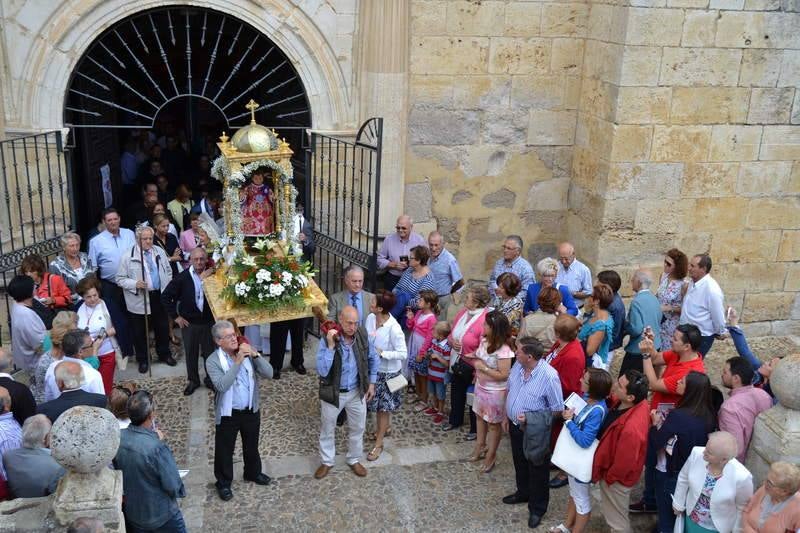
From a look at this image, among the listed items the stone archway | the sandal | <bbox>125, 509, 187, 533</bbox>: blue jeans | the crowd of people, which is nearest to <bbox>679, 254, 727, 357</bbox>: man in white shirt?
the crowd of people

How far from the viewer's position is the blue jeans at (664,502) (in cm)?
549

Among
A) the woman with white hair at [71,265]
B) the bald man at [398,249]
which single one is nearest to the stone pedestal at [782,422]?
the bald man at [398,249]

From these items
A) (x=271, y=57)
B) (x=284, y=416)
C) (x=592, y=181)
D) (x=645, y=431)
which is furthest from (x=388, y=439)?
(x=271, y=57)

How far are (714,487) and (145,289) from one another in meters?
5.34

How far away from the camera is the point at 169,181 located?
40.4 feet

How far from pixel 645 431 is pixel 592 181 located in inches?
170

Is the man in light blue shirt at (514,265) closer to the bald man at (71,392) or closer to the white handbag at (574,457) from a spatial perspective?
the white handbag at (574,457)

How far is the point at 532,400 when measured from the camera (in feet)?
18.8

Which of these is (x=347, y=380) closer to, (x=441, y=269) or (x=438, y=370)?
(x=438, y=370)

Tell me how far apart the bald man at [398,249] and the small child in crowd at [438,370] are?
1.40 m

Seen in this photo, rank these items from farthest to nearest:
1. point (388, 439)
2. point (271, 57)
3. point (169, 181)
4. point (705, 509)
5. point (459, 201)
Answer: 1. point (169, 181)
2. point (271, 57)
3. point (459, 201)
4. point (388, 439)
5. point (705, 509)

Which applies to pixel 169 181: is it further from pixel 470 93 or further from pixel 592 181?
pixel 592 181

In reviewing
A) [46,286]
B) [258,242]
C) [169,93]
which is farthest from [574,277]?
[169,93]

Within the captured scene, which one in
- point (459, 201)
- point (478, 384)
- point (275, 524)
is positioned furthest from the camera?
point (459, 201)
